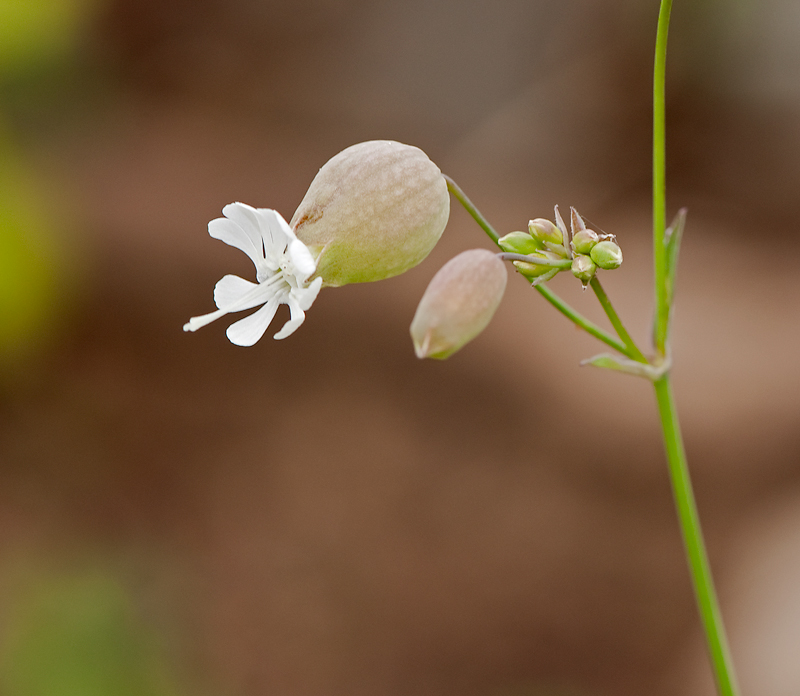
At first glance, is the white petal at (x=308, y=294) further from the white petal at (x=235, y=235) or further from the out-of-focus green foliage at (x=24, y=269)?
the out-of-focus green foliage at (x=24, y=269)

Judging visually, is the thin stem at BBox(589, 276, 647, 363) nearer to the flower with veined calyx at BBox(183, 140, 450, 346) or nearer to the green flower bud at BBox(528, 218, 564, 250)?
the green flower bud at BBox(528, 218, 564, 250)

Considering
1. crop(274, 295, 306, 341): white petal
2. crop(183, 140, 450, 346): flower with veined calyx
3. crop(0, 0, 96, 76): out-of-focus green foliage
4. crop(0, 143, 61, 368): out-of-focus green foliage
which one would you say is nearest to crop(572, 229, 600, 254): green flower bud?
crop(183, 140, 450, 346): flower with veined calyx

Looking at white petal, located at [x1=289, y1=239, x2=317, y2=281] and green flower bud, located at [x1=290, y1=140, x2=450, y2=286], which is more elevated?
green flower bud, located at [x1=290, y1=140, x2=450, y2=286]

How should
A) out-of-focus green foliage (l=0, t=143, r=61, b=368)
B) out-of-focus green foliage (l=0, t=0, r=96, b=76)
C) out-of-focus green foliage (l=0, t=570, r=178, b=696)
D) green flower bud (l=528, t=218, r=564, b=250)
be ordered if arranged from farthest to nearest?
out-of-focus green foliage (l=0, t=0, r=96, b=76)
out-of-focus green foliage (l=0, t=143, r=61, b=368)
out-of-focus green foliage (l=0, t=570, r=178, b=696)
green flower bud (l=528, t=218, r=564, b=250)

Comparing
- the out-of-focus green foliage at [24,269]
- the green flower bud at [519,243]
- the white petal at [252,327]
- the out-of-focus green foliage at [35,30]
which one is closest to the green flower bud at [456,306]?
the green flower bud at [519,243]

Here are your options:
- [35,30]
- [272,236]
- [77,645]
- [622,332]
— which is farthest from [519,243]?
[35,30]

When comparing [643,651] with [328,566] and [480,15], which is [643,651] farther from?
[480,15]
